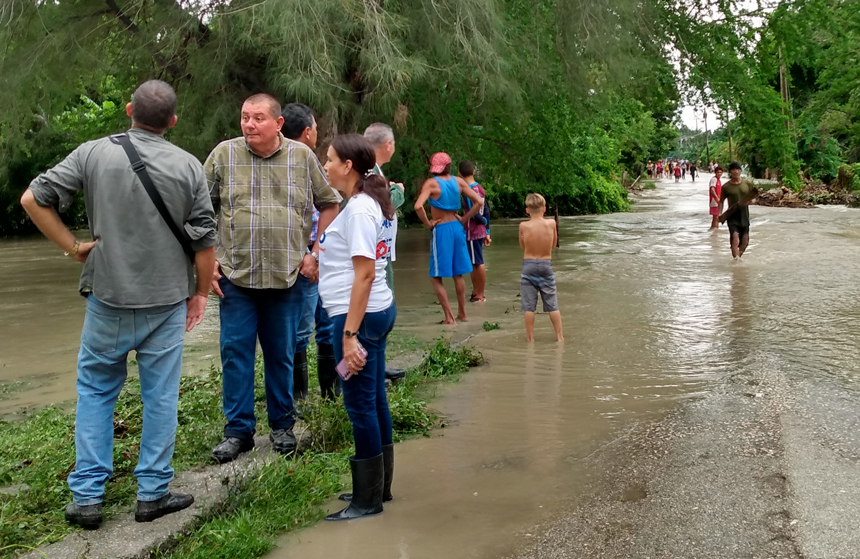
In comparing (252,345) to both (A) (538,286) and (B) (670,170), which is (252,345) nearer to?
(A) (538,286)

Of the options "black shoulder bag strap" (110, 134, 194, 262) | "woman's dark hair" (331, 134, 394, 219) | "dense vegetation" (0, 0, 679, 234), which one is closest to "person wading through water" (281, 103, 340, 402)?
"woman's dark hair" (331, 134, 394, 219)

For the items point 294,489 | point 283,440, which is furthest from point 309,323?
point 294,489

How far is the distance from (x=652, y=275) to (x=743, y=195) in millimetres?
2268

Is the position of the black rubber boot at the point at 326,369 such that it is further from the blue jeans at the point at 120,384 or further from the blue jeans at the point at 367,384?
the blue jeans at the point at 120,384

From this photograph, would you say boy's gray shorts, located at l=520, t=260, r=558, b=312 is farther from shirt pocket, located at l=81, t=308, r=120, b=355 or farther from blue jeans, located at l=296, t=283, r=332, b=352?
shirt pocket, located at l=81, t=308, r=120, b=355

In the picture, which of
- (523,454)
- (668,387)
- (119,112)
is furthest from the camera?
(119,112)

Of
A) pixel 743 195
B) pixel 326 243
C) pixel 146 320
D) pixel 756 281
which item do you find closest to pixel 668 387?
pixel 326 243

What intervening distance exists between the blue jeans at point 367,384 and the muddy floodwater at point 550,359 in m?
0.38

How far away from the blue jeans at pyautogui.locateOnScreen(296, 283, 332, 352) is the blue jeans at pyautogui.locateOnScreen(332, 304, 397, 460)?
1068 millimetres

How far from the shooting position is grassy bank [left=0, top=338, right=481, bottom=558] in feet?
12.5

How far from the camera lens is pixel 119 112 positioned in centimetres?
1659

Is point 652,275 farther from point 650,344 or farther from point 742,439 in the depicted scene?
point 742,439

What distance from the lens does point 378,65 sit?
1019 cm

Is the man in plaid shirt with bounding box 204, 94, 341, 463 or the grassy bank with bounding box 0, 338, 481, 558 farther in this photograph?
the man in plaid shirt with bounding box 204, 94, 341, 463
